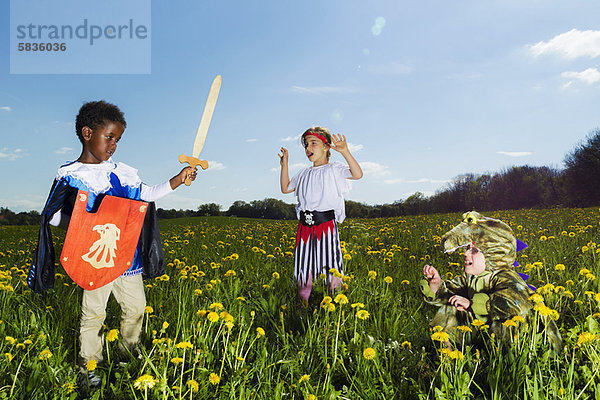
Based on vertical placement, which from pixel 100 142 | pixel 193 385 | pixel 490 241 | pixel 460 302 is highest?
pixel 100 142

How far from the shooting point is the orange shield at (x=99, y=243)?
278 cm

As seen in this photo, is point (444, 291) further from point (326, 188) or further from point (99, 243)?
point (99, 243)

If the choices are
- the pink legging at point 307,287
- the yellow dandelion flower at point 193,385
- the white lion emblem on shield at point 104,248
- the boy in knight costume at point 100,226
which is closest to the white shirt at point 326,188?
the pink legging at point 307,287

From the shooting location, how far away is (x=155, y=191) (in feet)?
10.6

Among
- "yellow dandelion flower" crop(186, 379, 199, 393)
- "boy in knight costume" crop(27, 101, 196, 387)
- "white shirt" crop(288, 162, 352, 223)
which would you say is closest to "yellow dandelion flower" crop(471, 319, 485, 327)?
"yellow dandelion flower" crop(186, 379, 199, 393)

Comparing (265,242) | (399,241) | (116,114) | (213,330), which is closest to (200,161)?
(116,114)

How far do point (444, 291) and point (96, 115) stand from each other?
9.13 feet

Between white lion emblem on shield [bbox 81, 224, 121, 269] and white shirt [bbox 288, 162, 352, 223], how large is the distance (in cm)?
183

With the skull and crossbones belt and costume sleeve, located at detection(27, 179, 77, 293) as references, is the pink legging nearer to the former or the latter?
the skull and crossbones belt

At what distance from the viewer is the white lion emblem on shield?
9.21 feet

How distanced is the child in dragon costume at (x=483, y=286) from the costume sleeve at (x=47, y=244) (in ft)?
8.57

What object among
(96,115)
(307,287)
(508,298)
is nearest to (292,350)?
(307,287)

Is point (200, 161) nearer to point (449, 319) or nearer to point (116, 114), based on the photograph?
point (116, 114)

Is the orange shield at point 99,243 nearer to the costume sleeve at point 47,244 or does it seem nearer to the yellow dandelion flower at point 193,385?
the costume sleeve at point 47,244
